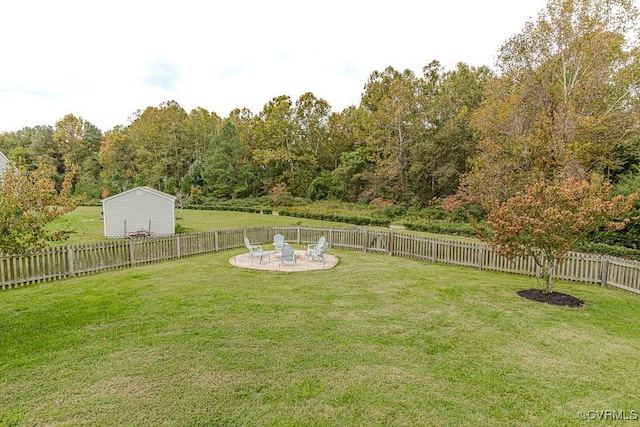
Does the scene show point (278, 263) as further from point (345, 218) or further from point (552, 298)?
point (345, 218)

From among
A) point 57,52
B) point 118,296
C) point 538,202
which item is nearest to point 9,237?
point 118,296

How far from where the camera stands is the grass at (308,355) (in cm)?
370

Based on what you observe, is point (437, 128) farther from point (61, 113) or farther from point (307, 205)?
point (61, 113)

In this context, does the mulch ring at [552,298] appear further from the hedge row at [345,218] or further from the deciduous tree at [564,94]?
the hedge row at [345,218]

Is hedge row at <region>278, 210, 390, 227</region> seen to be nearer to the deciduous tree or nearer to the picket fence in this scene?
the deciduous tree

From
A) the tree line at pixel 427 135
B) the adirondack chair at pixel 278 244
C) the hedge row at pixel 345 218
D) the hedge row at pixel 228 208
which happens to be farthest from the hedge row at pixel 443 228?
the hedge row at pixel 228 208

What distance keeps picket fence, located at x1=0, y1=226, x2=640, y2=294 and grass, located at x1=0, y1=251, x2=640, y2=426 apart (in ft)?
2.53

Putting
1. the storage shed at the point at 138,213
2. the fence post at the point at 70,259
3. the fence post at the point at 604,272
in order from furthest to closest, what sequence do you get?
the storage shed at the point at 138,213 → the fence post at the point at 70,259 → the fence post at the point at 604,272

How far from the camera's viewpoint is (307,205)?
1428 inches

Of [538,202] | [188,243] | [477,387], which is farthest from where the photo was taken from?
[188,243]

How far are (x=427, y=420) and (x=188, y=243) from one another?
1182cm

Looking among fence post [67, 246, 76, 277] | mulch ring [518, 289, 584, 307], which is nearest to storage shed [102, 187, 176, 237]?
fence post [67, 246, 76, 277]

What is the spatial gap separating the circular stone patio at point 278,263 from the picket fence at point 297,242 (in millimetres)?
2421

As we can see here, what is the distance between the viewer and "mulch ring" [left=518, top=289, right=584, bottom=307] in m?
7.53
